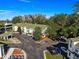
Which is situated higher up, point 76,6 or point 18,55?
point 76,6

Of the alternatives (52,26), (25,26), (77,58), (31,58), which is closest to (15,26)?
(25,26)

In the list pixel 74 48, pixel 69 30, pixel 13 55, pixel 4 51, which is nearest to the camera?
pixel 4 51

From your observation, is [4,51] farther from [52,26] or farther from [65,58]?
[52,26]

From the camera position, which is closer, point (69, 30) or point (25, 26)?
point (69, 30)

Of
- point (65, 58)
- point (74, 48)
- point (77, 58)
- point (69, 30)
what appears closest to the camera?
point (77, 58)

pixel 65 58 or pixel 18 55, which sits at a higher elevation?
pixel 18 55

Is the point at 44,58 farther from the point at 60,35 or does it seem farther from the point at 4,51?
the point at 60,35

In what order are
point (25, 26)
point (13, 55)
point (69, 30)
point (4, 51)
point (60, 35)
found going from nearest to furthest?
point (4, 51) → point (13, 55) → point (69, 30) → point (60, 35) → point (25, 26)

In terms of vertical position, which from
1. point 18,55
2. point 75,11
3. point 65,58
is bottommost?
point 65,58

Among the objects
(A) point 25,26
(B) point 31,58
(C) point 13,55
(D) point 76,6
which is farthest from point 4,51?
(A) point 25,26
